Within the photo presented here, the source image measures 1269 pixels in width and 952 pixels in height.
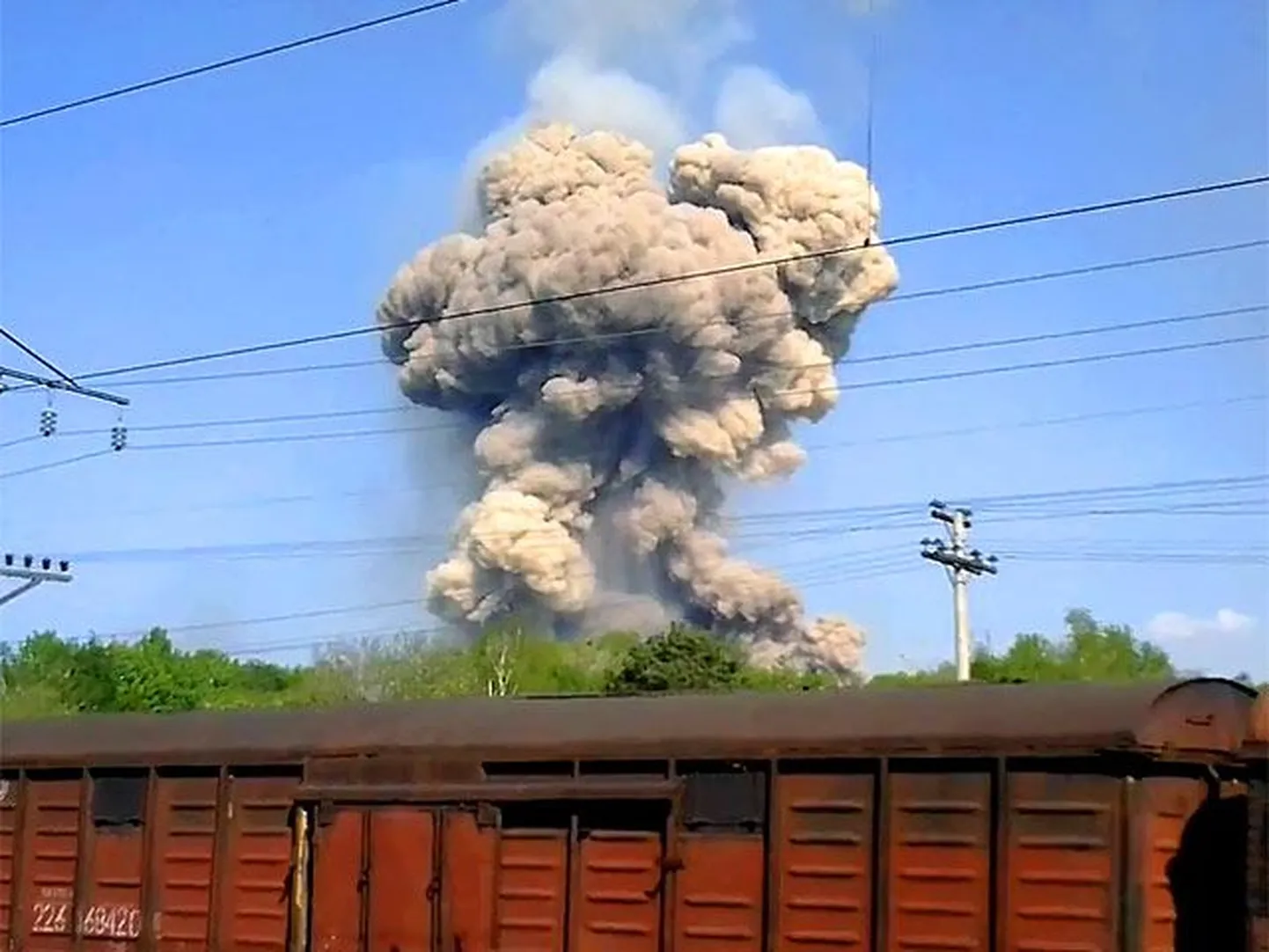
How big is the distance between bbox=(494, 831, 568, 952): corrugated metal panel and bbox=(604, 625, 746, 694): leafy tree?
104ft

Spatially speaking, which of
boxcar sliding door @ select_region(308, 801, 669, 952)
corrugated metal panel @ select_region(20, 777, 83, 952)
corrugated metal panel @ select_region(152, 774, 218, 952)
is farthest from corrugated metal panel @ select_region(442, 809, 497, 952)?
corrugated metal panel @ select_region(20, 777, 83, 952)

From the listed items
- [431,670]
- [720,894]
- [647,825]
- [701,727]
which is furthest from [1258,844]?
[431,670]

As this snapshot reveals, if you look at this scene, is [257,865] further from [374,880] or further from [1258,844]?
[1258,844]

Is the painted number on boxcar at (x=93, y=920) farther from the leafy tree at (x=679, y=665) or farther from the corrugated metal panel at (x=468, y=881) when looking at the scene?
the leafy tree at (x=679, y=665)

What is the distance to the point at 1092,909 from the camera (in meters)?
11.3

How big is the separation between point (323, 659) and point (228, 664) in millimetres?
3729

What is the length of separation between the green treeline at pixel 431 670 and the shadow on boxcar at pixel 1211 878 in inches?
1359

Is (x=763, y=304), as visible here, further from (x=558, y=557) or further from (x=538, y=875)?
(x=538, y=875)

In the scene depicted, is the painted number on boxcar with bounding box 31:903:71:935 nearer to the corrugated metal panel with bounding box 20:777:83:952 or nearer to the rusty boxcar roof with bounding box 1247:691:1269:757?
the corrugated metal panel with bounding box 20:777:83:952

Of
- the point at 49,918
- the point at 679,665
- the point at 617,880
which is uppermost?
the point at 679,665

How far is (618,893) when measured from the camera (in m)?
13.3

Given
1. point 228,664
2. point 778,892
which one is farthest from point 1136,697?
point 228,664

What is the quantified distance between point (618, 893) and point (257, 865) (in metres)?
3.52

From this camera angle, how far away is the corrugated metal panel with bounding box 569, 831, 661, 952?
1313 centimetres
